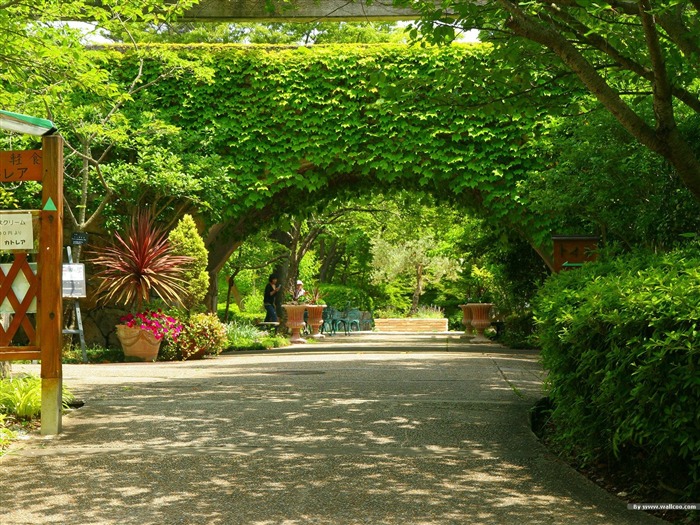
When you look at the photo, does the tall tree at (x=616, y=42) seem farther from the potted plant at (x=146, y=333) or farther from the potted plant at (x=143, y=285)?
the potted plant at (x=146, y=333)

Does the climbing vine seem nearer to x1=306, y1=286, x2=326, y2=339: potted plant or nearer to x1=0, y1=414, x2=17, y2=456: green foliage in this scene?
x1=306, y1=286, x2=326, y2=339: potted plant

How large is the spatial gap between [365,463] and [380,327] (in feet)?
98.0

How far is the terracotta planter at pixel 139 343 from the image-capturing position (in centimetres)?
1370

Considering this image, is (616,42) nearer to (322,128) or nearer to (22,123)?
(22,123)

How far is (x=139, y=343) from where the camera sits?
45.1 feet

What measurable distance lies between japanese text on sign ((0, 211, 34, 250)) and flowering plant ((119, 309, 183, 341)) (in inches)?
291

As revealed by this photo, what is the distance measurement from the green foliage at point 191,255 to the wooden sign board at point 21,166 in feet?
26.0

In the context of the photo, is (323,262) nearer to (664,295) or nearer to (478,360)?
(478,360)

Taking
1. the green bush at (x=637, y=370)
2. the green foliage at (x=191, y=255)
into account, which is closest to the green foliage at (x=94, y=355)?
the green foliage at (x=191, y=255)

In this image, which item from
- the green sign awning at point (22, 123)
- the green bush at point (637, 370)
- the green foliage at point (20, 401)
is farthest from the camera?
the green foliage at point (20, 401)

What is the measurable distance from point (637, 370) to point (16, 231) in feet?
14.8

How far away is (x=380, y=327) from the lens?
35.0 metres

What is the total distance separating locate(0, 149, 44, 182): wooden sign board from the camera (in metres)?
6.45

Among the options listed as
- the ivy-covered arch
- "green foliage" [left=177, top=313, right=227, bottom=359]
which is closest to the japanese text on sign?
"green foliage" [left=177, top=313, right=227, bottom=359]
